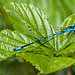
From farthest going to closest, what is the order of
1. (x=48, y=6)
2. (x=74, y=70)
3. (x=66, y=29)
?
1. (x=48, y=6)
2. (x=74, y=70)
3. (x=66, y=29)

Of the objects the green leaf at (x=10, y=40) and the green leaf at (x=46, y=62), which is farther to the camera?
the green leaf at (x=10, y=40)

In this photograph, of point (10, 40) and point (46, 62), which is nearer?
point (46, 62)

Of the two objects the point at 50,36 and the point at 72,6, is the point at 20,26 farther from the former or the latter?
the point at 72,6

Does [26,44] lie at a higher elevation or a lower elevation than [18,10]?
lower

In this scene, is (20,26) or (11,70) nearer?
(20,26)

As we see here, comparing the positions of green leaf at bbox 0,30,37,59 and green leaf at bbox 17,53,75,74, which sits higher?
green leaf at bbox 0,30,37,59

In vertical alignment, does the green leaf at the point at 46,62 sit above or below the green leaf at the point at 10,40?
below

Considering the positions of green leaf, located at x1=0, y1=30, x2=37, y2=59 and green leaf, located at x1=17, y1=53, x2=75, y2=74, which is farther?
green leaf, located at x1=0, y1=30, x2=37, y2=59

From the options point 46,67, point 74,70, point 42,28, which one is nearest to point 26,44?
point 42,28
